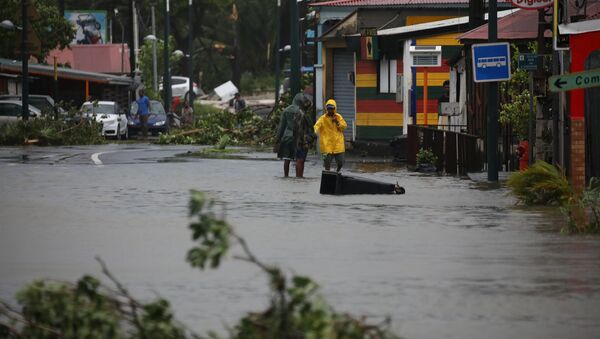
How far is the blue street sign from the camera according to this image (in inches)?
1096

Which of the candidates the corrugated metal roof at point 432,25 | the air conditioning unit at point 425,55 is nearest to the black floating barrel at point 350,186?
the air conditioning unit at point 425,55

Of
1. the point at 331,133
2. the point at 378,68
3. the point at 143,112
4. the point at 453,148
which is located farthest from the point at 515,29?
the point at 143,112

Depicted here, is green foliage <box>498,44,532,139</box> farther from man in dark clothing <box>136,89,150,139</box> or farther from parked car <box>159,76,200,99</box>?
parked car <box>159,76,200,99</box>

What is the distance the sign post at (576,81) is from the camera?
18.8m

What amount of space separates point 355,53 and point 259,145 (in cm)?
452

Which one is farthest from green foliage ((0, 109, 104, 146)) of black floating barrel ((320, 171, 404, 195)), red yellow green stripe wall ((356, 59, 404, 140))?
black floating barrel ((320, 171, 404, 195))

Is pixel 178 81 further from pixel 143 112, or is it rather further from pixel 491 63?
pixel 491 63

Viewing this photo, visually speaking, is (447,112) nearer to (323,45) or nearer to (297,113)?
(297,113)

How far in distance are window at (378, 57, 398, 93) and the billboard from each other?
4986 centimetres

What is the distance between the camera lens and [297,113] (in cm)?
3105

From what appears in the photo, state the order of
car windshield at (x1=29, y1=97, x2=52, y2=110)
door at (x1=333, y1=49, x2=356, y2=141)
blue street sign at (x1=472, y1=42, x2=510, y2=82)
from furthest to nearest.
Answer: car windshield at (x1=29, y1=97, x2=52, y2=110) < door at (x1=333, y1=49, x2=356, y2=141) < blue street sign at (x1=472, y1=42, x2=510, y2=82)

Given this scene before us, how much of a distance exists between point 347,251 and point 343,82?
34.8 metres

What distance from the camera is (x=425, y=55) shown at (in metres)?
40.2

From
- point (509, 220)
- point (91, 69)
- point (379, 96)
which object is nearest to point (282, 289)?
point (509, 220)
